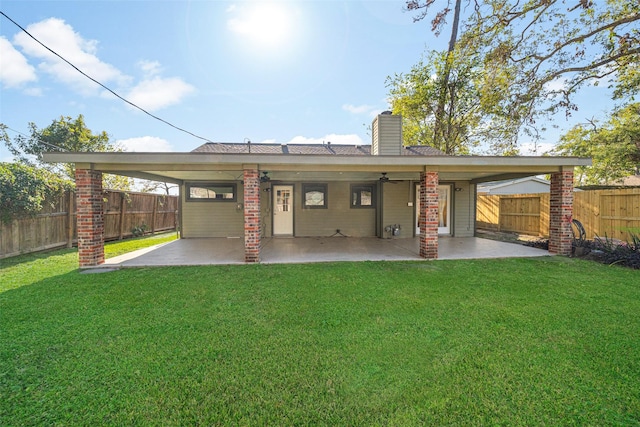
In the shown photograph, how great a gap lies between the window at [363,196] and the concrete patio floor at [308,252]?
192 centimetres

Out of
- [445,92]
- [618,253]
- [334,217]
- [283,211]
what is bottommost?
[618,253]

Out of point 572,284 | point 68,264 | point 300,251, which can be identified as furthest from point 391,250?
point 68,264

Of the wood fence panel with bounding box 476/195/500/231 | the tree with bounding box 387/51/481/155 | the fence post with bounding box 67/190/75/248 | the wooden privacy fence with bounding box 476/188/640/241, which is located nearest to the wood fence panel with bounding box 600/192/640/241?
the wooden privacy fence with bounding box 476/188/640/241

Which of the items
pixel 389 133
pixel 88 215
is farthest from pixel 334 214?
pixel 88 215

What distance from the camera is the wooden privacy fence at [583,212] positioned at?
7.83m

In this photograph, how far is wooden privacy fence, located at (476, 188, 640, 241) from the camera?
7.83 meters

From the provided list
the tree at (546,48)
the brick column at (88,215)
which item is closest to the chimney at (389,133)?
the tree at (546,48)

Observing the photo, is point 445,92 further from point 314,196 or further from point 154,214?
point 154,214

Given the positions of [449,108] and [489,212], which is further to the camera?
[449,108]

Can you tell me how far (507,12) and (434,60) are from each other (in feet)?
16.4

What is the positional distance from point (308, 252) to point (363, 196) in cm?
405

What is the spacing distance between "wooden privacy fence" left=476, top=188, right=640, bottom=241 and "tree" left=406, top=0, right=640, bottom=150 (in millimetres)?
4180

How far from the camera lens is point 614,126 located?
1376 cm

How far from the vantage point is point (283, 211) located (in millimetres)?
10188
